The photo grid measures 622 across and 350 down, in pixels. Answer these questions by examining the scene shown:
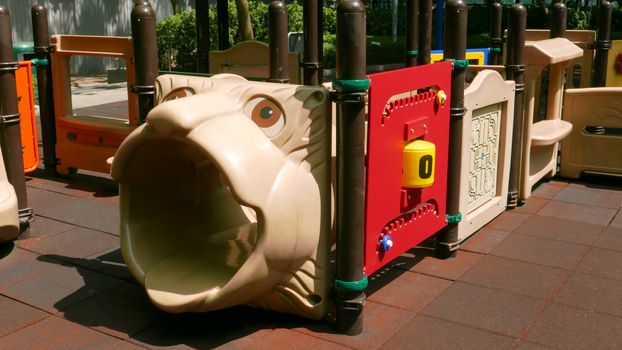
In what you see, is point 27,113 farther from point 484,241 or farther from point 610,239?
point 610,239

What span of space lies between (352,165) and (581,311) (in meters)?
1.68

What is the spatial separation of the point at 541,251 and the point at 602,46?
394 cm

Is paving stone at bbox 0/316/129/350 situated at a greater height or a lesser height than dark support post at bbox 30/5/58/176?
lesser

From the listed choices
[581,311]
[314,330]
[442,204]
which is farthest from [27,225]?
[581,311]

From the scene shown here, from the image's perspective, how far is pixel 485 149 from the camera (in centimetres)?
571

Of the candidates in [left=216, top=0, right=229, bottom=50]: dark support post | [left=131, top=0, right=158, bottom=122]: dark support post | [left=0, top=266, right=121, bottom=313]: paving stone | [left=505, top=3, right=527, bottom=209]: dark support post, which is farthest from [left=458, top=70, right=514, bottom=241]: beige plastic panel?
[left=216, top=0, right=229, bottom=50]: dark support post

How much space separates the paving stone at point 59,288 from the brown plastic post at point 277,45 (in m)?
2.76

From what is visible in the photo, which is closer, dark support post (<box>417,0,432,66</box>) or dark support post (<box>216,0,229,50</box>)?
dark support post (<box>417,0,432,66</box>)

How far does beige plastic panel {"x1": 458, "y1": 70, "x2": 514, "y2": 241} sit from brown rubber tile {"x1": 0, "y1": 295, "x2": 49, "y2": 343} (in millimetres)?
2919

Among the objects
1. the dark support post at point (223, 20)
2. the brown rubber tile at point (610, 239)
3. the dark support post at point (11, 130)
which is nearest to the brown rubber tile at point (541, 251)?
the brown rubber tile at point (610, 239)

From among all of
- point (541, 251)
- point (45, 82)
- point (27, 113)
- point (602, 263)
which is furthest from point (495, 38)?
point (27, 113)

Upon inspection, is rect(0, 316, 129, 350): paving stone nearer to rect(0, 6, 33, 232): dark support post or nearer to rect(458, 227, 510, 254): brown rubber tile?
rect(0, 6, 33, 232): dark support post

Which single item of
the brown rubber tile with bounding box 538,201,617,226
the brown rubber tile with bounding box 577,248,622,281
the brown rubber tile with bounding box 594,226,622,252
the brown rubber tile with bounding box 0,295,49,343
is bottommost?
the brown rubber tile with bounding box 577,248,622,281

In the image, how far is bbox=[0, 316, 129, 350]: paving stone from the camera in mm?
3715
